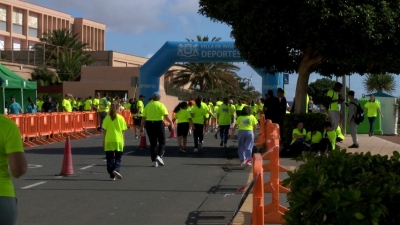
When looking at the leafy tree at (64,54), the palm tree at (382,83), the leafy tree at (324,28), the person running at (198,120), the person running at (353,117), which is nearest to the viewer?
the leafy tree at (324,28)

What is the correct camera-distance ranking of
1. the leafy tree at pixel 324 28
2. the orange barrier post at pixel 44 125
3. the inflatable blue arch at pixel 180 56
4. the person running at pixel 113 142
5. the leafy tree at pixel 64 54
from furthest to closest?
the leafy tree at pixel 64 54, the inflatable blue arch at pixel 180 56, the orange barrier post at pixel 44 125, the leafy tree at pixel 324 28, the person running at pixel 113 142

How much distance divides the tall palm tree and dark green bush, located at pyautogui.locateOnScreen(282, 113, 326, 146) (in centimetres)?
→ 4327

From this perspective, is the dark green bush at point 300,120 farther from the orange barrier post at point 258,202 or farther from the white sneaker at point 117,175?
the orange barrier post at point 258,202

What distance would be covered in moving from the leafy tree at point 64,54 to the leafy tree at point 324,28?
142ft

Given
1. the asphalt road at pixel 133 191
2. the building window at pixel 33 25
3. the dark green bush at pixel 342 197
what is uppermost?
the building window at pixel 33 25

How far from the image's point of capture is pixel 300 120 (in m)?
19.1

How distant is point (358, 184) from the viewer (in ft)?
14.8

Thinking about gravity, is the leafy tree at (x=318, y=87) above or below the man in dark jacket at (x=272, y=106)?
above

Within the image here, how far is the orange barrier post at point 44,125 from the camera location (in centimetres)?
2536

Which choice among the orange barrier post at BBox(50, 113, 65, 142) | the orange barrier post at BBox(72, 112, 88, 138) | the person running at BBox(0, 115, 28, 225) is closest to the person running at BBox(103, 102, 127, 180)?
the person running at BBox(0, 115, 28, 225)

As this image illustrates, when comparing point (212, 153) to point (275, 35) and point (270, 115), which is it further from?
point (275, 35)

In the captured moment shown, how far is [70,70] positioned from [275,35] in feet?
153

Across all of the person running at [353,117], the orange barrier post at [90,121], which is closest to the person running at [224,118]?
the person running at [353,117]

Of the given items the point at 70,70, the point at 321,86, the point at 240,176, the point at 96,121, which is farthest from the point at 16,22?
the point at 240,176
